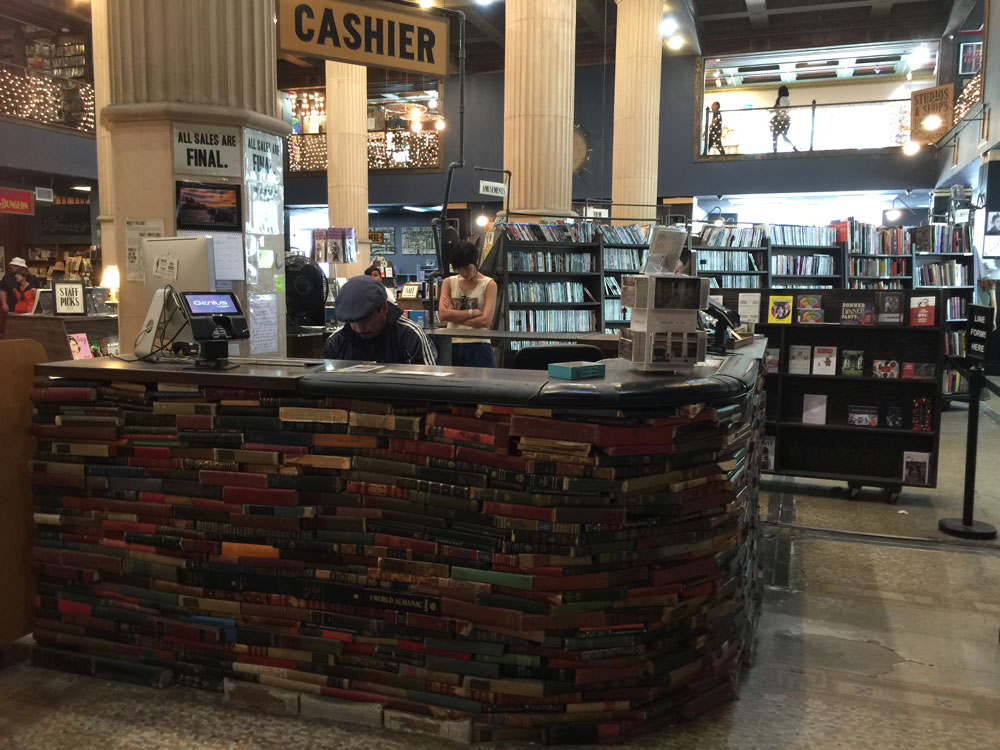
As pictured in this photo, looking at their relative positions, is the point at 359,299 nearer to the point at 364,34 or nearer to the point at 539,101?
the point at 364,34

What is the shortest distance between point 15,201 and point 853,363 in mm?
15368

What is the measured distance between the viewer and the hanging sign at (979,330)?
487 centimetres

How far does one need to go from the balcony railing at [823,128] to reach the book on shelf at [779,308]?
11.5 metres

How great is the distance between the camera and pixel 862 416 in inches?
225

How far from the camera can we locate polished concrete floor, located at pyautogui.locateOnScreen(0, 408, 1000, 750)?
2.53 metres

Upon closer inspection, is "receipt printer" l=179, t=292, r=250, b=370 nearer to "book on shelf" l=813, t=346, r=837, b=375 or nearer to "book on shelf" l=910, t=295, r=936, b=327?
"book on shelf" l=813, t=346, r=837, b=375

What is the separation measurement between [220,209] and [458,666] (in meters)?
2.73

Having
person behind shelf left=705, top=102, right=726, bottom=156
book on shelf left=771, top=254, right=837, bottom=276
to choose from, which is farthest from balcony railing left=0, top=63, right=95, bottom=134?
book on shelf left=771, top=254, right=837, bottom=276

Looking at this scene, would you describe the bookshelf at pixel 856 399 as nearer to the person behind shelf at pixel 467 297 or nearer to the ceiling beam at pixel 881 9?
the person behind shelf at pixel 467 297

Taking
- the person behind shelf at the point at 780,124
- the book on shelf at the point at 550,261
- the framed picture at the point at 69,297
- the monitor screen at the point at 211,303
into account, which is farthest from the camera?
the person behind shelf at the point at 780,124

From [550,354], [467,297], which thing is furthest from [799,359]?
[550,354]

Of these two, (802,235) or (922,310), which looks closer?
(922,310)

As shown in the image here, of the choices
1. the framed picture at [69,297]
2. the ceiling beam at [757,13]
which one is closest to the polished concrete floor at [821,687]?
the framed picture at [69,297]

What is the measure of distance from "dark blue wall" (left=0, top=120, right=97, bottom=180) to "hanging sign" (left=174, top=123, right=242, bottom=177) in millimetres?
13198
